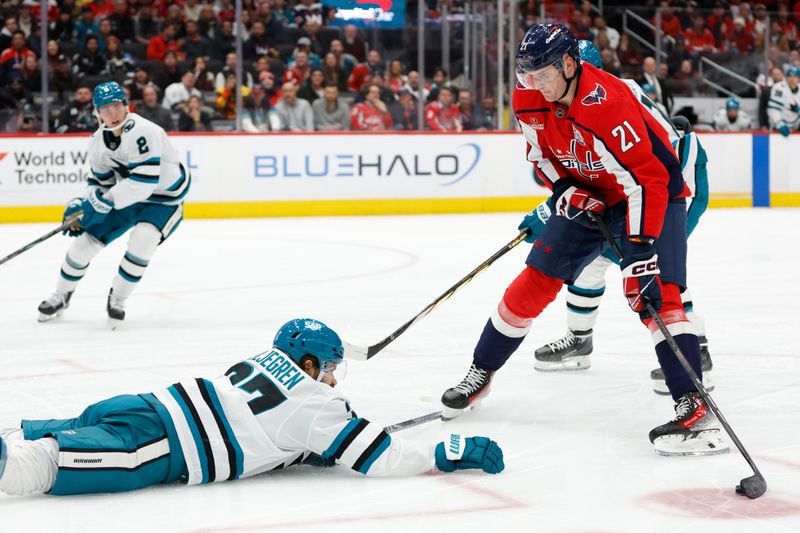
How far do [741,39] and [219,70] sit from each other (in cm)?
546

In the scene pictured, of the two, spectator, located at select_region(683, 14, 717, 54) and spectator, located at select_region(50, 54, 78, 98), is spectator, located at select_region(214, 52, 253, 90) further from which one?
spectator, located at select_region(683, 14, 717, 54)

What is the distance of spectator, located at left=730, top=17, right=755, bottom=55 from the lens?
12539mm

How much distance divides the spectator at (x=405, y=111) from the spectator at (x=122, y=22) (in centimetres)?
247

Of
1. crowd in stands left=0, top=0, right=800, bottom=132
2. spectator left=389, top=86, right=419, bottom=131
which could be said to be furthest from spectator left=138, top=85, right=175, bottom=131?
spectator left=389, top=86, right=419, bottom=131

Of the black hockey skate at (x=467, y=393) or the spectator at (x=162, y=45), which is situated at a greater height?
the spectator at (x=162, y=45)

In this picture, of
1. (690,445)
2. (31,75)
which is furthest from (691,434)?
(31,75)

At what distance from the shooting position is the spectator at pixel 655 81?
1221cm

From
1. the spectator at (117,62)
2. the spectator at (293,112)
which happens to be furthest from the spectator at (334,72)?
the spectator at (117,62)

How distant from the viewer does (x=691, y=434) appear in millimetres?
3002

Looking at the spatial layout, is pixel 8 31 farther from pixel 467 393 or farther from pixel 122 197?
pixel 467 393

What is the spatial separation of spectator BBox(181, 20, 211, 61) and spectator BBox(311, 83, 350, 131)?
110 cm

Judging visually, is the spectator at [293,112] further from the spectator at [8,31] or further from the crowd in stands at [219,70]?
the spectator at [8,31]

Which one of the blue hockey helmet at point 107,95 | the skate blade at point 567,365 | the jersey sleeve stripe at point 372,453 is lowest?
the skate blade at point 567,365

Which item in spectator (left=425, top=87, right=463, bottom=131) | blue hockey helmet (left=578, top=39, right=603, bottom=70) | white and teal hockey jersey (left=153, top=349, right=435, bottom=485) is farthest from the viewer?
spectator (left=425, top=87, right=463, bottom=131)
